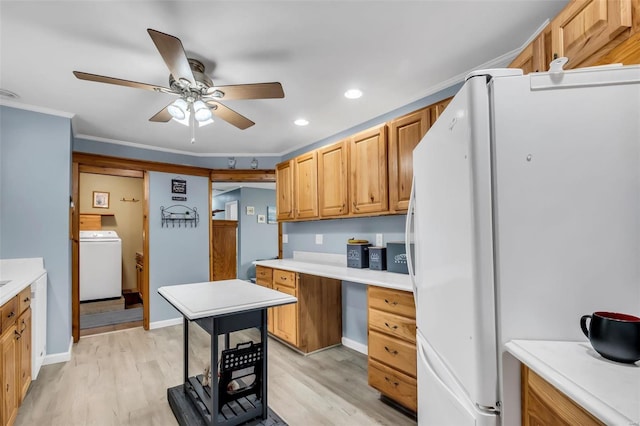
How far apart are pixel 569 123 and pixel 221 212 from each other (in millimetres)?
7788

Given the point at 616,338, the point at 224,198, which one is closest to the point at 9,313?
the point at 616,338

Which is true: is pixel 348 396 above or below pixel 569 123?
below

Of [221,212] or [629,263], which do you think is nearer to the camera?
[629,263]

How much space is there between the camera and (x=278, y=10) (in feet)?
5.33

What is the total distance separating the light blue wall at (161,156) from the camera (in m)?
3.78

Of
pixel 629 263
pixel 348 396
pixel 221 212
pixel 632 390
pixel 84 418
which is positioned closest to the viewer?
pixel 632 390

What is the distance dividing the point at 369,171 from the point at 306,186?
0.99 meters

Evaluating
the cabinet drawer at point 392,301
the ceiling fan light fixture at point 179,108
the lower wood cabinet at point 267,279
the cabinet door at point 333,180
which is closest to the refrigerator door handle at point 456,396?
the cabinet drawer at point 392,301

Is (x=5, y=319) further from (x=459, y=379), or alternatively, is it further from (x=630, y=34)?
(x=630, y=34)

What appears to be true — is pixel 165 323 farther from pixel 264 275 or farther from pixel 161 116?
pixel 161 116

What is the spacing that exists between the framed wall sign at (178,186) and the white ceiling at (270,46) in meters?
1.45

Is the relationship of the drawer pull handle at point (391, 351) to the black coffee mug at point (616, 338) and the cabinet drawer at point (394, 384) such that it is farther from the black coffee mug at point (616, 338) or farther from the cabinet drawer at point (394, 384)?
the black coffee mug at point (616, 338)

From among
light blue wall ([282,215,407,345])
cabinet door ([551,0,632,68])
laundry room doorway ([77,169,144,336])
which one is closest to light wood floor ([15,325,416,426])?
light blue wall ([282,215,407,345])

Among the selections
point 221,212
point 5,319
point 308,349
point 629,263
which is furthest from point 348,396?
point 221,212
